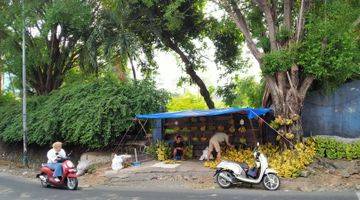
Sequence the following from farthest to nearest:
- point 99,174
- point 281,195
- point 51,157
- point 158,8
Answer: point 158,8
point 99,174
point 51,157
point 281,195

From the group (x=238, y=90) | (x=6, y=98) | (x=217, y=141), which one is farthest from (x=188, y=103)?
(x=217, y=141)

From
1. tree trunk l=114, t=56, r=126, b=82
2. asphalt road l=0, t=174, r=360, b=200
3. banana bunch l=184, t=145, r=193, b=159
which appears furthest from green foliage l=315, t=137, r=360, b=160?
tree trunk l=114, t=56, r=126, b=82

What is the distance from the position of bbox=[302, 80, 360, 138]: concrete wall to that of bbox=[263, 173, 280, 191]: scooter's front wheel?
5.52 m

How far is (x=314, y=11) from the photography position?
660 inches

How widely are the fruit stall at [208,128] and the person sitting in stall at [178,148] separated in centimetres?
77

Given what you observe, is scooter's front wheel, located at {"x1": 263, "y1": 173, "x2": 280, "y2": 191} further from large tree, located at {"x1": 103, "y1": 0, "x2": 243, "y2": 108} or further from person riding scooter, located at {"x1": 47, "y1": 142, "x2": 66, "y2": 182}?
large tree, located at {"x1": 103, "y1": 0, "x2": 243, "y2": 108}

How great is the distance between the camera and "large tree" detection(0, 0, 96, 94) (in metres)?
22.5

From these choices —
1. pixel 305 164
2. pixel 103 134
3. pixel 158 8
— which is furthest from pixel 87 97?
pixel 305 164

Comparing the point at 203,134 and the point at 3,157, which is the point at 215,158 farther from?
the point at 3,157

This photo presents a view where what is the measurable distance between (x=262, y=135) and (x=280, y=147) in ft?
6.59

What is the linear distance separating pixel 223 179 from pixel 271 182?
135cm

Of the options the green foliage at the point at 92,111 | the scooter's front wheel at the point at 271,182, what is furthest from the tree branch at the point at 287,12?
the green foliage at the point at 92,111

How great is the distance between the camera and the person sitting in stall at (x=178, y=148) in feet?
62.3

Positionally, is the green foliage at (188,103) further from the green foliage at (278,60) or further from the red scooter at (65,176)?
the red scooter at (65,176)
